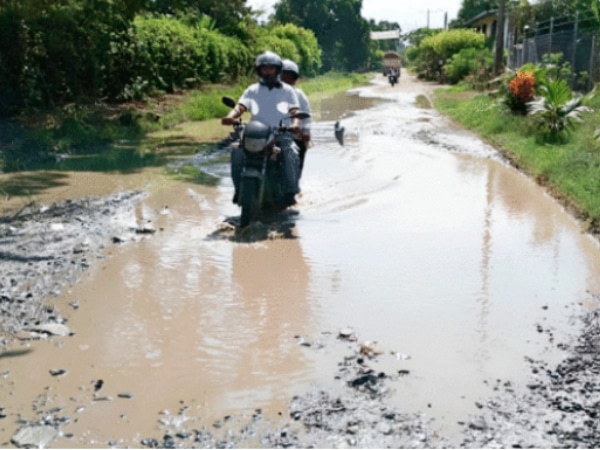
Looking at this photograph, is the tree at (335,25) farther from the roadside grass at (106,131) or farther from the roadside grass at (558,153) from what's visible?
the roadside grass at (558,153)

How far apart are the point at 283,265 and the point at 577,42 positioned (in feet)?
57.6

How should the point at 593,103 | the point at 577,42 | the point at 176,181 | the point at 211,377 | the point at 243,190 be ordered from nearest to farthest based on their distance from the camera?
the point at 211,377 < the point at 243,190 < the point at 176,181 < the point at 593,103 < the point at 577,42

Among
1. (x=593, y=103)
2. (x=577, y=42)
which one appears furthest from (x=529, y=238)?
(x=577, y=42)

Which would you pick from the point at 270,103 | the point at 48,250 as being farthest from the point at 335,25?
the point at 48,250

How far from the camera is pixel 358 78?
209ft

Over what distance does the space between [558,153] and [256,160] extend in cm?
635

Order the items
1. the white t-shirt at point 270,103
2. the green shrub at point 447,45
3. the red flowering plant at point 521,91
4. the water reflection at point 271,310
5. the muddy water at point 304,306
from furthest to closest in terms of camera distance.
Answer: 1. the green shrub at point 447,45
2. the red flowering plant at point 521,91
3. the white t-shirt at point 270,103
4. the water reflection at point 271,310
5. the muddy water at point 304,306

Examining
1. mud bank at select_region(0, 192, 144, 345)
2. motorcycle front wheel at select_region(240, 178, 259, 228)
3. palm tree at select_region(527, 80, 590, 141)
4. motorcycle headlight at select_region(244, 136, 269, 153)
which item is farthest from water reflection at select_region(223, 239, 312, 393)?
palm tree at select_region(527, 80, 590, 141)

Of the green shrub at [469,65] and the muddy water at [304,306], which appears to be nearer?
the muddy water at [304,306]

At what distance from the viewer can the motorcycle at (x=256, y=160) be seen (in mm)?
7859

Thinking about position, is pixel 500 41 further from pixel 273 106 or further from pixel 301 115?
pixel 301 115

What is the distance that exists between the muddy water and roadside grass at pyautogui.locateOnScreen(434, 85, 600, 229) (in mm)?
345

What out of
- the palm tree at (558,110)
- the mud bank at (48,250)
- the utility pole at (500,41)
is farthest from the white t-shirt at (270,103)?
the utility pole at (500,41)

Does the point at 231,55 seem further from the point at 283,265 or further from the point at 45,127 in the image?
the point at 283,265
